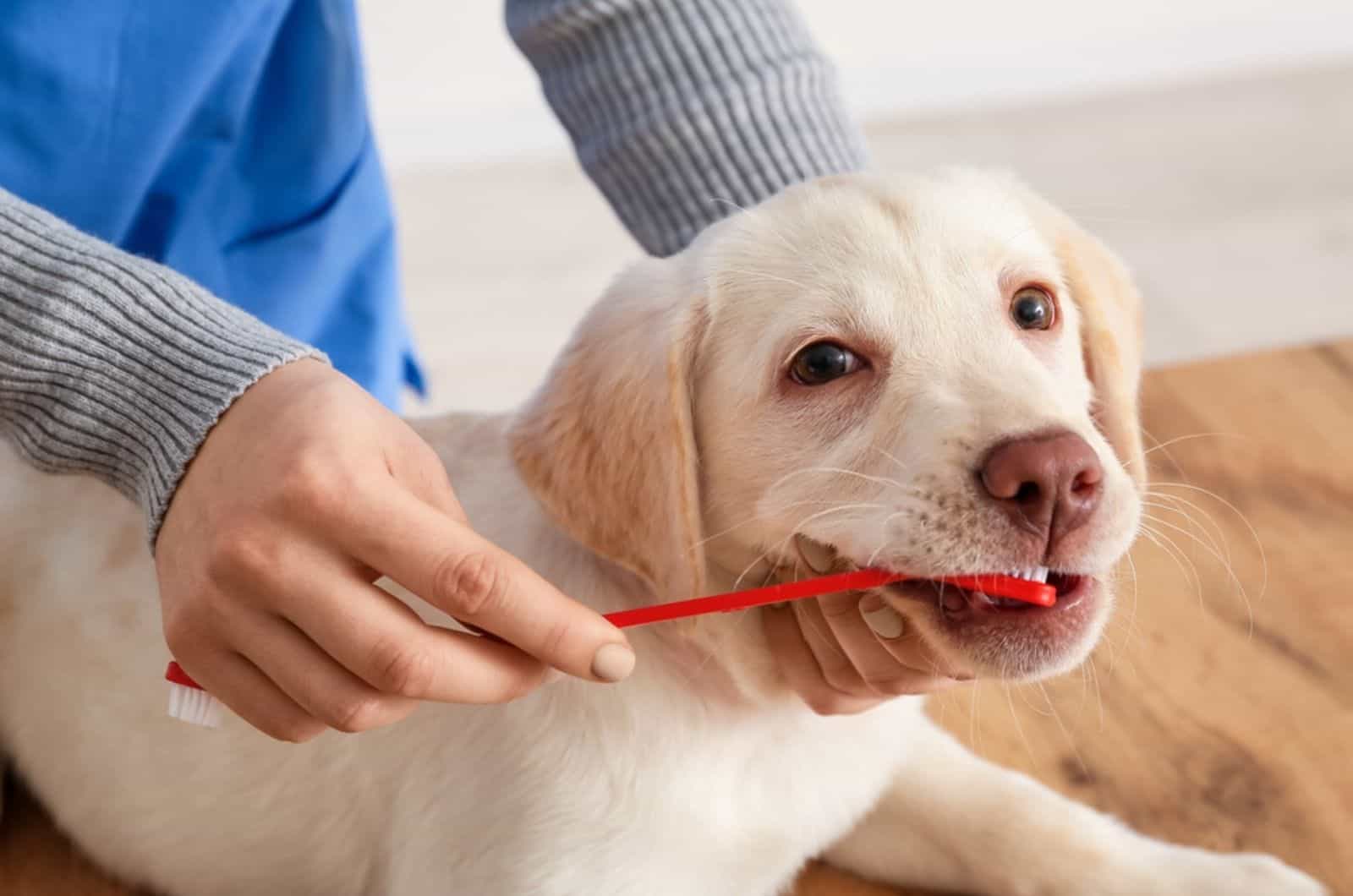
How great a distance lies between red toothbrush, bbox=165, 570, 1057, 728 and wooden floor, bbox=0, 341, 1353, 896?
0.26 meters

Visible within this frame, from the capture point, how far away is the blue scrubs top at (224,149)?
1646 millimetres

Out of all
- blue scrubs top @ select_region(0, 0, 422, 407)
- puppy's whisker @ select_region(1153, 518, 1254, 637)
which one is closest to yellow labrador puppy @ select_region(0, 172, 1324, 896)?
puppy's whisker @ select_region(1153, 518, 1254, 637)

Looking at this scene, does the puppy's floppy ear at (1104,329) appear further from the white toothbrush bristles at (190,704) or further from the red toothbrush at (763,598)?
the white toothbrush bristles at (190,704)

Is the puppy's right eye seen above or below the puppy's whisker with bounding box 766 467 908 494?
above

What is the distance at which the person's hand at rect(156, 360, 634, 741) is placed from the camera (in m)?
0.94

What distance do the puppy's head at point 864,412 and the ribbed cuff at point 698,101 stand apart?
405 mm

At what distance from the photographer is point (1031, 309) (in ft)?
4.10

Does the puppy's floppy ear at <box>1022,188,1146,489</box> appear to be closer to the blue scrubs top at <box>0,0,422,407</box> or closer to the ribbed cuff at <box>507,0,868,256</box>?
the ribbed cuff at <box>507,0,868,256</box>

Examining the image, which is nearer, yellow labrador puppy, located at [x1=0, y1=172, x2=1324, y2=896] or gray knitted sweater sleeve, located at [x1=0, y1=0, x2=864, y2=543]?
yellow labrador puppy, located at [x1=0, y1=172, x2=1324, y2=896]

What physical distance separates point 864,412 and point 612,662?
339 millimetres

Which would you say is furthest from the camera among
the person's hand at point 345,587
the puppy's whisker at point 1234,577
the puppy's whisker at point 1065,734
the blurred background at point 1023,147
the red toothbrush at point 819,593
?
the blurred background at point 1023,147

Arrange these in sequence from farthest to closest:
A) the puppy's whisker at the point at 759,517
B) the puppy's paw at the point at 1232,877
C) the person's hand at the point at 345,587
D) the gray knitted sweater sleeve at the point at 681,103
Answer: the gray knitted sweater sleeve at the point at 681,103
the puppy's paw at the point at 1232,877
the puppy's whisker at the point at 759,517
the person's hand at the point at 345,587

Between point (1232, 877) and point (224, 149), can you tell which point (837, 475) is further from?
point (224, 149)

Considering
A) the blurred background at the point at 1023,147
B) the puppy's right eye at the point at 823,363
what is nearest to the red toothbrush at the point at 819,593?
the puppy's right eye at the point at 823,363
